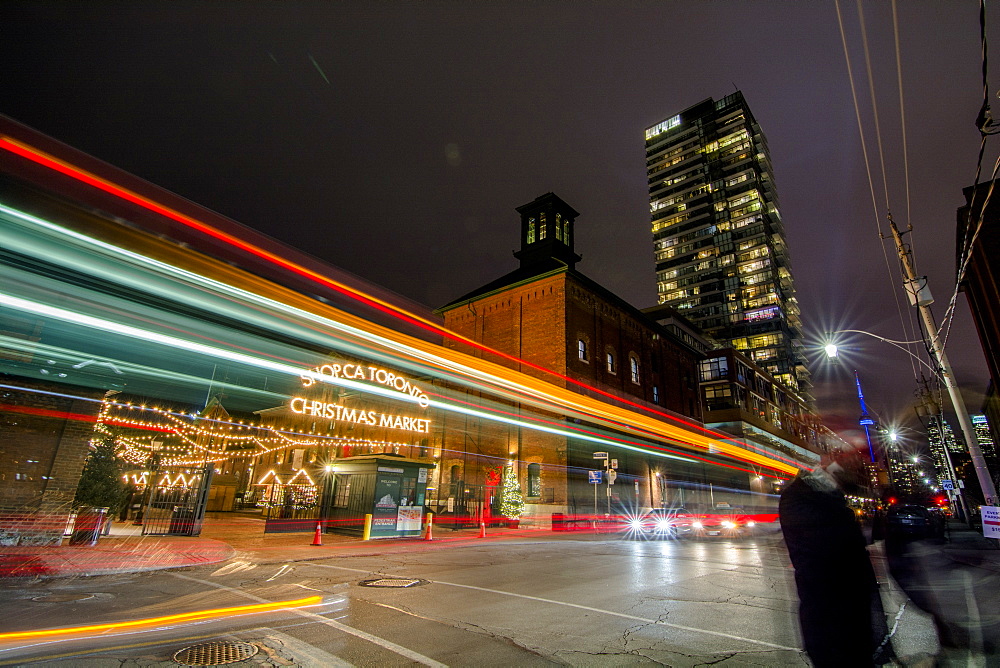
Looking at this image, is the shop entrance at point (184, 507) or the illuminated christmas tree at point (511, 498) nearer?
the shop entrance at point (184, 507)

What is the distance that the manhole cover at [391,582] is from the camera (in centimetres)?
830

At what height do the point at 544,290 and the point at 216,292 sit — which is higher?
the point at 544,290

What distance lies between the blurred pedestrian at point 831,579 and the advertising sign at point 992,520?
10.5 metres

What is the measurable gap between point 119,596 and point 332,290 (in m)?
8.84

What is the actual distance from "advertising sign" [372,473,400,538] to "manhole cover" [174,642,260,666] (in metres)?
13.0

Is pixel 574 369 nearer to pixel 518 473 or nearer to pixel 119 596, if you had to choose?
pixel 518 473

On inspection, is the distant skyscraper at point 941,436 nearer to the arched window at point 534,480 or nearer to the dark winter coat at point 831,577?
the arched window at point 534,480

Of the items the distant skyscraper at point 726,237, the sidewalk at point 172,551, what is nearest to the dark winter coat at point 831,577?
the sidewalk at point 172,551

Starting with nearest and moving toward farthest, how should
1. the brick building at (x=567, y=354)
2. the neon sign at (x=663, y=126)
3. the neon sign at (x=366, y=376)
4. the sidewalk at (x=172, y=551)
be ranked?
the sidewalk at (x=172, y=551) → the neon sign at (x=366, y=376) → the brick building at (x=567, y=354) → the neon sign at (x=663, y=126)

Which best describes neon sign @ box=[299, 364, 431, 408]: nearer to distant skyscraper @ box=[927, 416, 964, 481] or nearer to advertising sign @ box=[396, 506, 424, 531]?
advertising sign @ box=[396, 506, 424, 531]

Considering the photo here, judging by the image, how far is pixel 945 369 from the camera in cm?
1280

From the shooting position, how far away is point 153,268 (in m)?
9.05

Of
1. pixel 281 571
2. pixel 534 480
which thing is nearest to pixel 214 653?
pixel 281 571

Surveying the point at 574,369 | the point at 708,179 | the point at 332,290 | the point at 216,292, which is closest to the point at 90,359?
the point at 216,292
